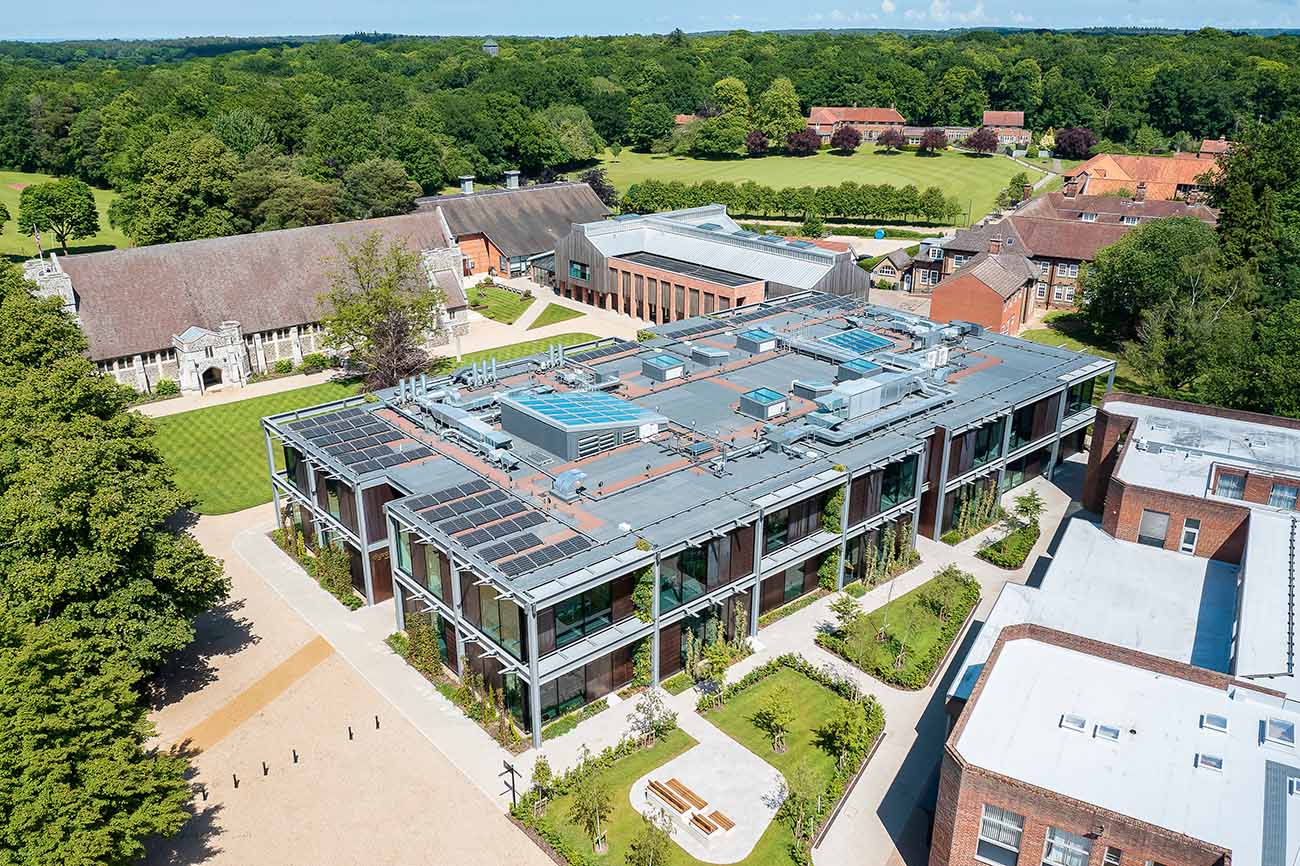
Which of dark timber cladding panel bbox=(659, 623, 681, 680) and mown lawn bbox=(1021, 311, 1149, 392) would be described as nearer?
dark timber cladding panel bbox=(659, 623, 681, 680)

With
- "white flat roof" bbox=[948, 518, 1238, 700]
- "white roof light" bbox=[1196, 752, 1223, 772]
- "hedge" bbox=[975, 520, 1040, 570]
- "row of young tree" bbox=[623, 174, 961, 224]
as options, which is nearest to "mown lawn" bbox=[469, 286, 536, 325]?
"row of young tree" bbox=[623, 174, 961, 224]

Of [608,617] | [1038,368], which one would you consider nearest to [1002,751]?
[608,617]

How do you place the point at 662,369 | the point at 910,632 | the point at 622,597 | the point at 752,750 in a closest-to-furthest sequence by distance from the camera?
the point at 752,750, the point at 622,597, the point at 910,632, the point at 662,369

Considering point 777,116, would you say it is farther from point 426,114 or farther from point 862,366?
point 862,366

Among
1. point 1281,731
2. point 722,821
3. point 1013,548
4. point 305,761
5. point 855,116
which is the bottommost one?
point 305,761

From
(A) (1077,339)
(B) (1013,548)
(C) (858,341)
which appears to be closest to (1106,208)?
(A) (1077,339)

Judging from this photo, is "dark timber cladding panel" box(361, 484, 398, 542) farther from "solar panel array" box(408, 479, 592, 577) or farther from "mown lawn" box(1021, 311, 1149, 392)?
"mown lawn" box(1021, 311, 1149, 392)

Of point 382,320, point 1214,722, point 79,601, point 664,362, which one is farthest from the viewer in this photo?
point 382,320
